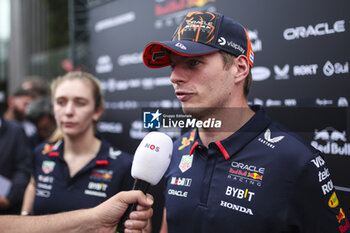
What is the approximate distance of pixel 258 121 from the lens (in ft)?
4.91

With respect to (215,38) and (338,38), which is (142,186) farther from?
(338,38)

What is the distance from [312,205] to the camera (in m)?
1.27

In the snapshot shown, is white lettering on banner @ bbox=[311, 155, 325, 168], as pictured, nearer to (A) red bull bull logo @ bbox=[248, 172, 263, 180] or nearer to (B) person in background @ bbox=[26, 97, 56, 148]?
(A) red bull bull logo @ bbox=[248, 172, 263, 180]

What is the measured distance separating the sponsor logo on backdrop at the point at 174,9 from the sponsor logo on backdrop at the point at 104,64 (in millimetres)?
834

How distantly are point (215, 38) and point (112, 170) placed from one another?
3.53ft

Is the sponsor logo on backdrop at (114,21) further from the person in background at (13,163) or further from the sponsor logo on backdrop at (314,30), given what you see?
the sponsor logo on backdrop at (314,30)

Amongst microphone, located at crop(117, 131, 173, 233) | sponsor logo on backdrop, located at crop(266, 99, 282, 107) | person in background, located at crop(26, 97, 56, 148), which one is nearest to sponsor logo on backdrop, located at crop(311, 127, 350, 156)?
sponsor logo on backdrop, located at crop(266, 99, 282, 107)

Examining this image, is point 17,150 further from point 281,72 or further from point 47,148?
point 281,72

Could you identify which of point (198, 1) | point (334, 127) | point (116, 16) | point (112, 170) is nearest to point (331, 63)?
point (334, 127)

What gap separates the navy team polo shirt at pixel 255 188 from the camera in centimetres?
127

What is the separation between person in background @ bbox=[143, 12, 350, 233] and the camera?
50.4 inches

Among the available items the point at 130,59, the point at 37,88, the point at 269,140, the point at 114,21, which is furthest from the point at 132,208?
the point at 37,88

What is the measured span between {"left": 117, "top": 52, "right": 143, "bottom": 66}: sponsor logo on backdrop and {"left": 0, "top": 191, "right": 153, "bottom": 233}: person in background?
188cm

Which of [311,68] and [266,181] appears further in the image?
[311,68]
